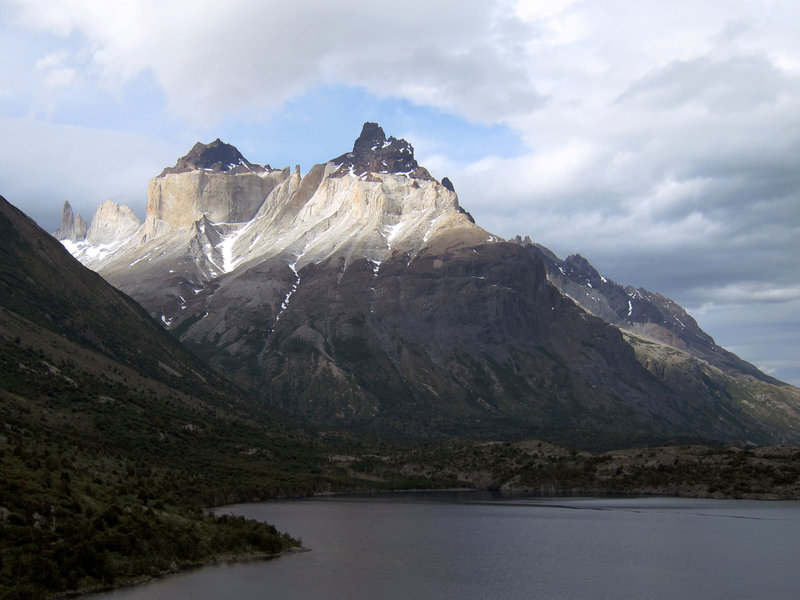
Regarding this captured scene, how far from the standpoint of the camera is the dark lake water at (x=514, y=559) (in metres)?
92.1

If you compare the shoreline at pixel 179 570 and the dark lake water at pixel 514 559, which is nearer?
the shoreline at pixel 179 570

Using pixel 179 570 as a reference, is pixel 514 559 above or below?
below

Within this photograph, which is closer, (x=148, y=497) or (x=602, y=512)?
(x=148, y=497)

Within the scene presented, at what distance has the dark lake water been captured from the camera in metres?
92.1

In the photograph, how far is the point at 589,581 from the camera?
10069cm

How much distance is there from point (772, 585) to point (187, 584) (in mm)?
68641

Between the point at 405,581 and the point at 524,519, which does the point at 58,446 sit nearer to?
the point at 405,581

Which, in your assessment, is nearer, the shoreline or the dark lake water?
the shoreline

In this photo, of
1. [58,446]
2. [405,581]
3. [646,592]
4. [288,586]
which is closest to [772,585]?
[646,592]

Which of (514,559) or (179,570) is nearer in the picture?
(179,570)

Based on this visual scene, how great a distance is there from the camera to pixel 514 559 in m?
117

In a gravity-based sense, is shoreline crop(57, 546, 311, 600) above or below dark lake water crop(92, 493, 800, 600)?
above

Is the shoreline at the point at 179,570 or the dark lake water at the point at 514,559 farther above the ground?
the shoreline at the point at 179,570

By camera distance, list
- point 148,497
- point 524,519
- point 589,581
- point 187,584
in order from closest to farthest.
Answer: point 187,584 → point 589,581 → point 148,497 → point 524,519
